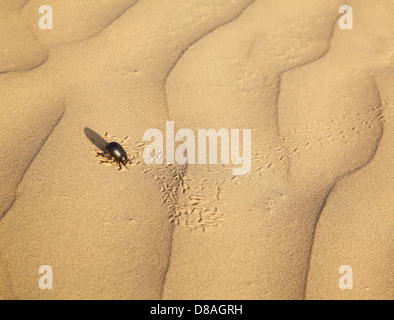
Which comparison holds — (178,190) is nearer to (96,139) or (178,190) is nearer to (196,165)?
(196,165)

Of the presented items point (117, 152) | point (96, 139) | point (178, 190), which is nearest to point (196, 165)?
point (178, 190)

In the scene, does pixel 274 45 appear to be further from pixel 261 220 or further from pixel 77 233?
pixel 77 233

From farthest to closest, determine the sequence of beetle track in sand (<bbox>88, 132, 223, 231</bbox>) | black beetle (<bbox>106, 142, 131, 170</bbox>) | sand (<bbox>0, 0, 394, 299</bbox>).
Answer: black beetle (<bbox>106, 142, 131, 170</bbox>)
beetle track in sand (<bbox>88, 132, 223, 231</bbox>)
sand (<bbox>0, 0, 394, 299</bbox>)

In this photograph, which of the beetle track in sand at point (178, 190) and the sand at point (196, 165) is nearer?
the sand at point (196, 165)

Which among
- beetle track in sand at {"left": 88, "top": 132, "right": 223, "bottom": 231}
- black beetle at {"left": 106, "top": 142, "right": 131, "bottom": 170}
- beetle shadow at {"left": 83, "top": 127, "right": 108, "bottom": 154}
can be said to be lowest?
beetle track in sand at {"left": 88, "top": 132, "right": 223, "bottom": 231}

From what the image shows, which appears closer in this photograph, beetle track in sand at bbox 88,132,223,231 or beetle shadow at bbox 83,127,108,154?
beetle track in sand at bbox 88,132,223,231

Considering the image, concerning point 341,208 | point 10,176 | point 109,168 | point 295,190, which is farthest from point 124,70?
point 341,208
